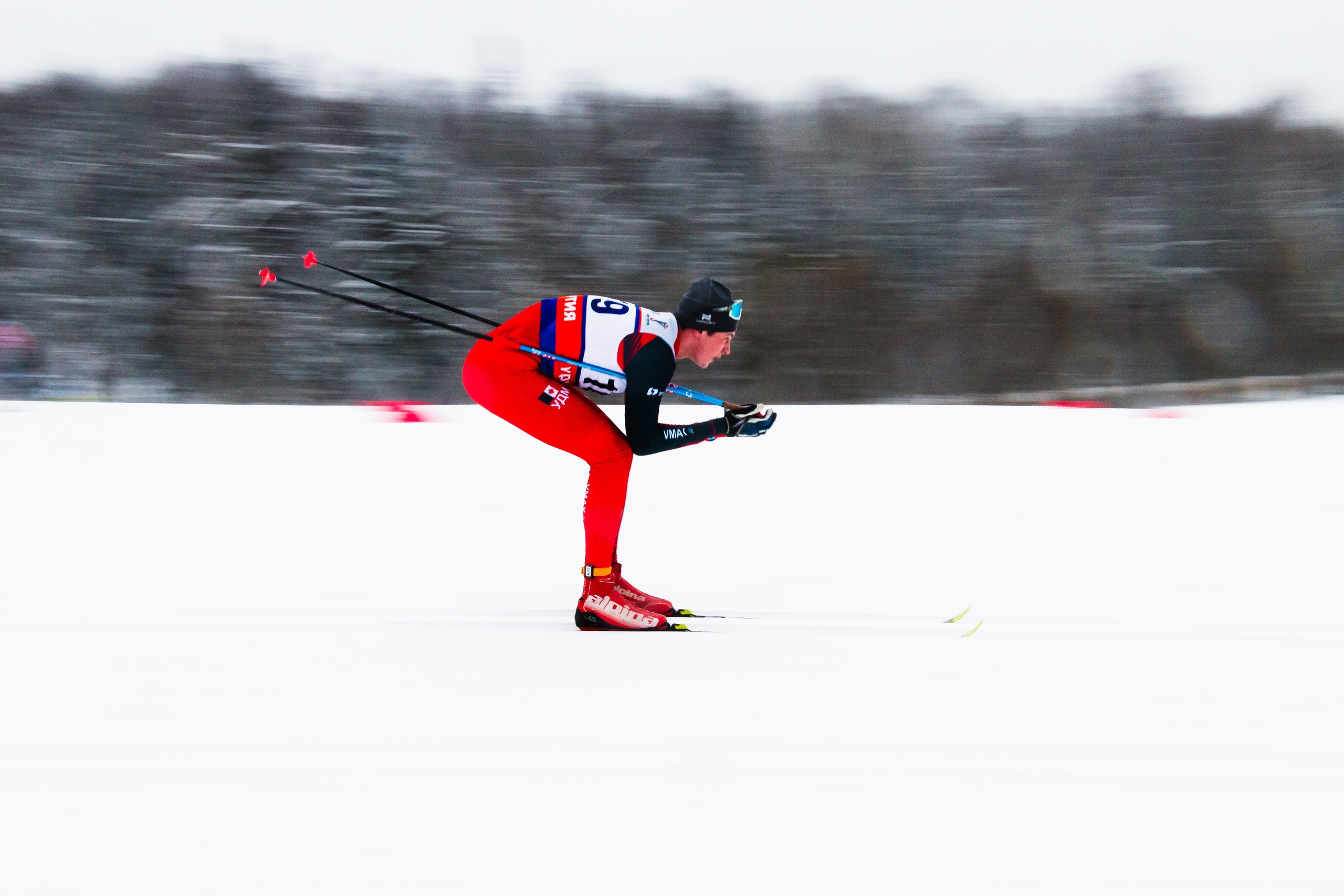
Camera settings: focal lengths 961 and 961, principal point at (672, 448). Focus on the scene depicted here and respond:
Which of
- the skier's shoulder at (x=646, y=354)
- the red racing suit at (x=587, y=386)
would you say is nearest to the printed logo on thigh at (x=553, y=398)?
the red racing suit at (x=587, y=386)

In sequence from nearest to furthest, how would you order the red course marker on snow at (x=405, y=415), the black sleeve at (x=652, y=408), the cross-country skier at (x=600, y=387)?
1. the black sleeve at (x=652, y=408)
2. the cross-country skier at (x=600, y=387)
3. the red course marker on snow at (x=405, y=415)

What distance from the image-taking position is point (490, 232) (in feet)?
27.4

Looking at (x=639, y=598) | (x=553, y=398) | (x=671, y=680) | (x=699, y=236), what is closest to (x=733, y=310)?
(x=553, y=398)

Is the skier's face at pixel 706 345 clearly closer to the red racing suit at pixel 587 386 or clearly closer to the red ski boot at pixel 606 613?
the red racing suit at pixel 587 386

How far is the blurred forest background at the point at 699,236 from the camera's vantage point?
8.23 metres

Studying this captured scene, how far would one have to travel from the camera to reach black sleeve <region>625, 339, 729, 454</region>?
2730 millimetres

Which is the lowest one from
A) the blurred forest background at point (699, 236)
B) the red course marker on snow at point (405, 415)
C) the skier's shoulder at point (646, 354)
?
the red course marker on snow at point (405, 415)

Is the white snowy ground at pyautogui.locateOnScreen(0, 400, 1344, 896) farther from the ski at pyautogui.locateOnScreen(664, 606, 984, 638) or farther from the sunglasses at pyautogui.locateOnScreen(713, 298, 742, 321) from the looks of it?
the sunglasses at pyautogui.locateOnScreen(713, 298, 742, 321)

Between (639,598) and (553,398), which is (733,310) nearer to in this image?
(553,398)

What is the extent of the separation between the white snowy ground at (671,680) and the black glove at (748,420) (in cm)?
61

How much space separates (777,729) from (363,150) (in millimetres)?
7998

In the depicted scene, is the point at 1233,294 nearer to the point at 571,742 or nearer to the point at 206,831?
the point at 571,742

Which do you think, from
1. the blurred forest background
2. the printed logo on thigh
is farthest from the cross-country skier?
the blurred forest background

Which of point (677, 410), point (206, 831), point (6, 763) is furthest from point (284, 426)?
point (206, 831)
